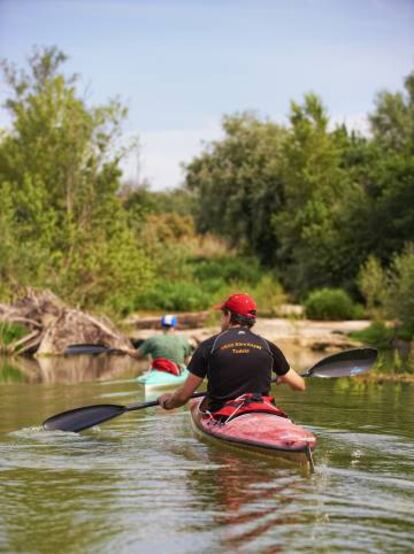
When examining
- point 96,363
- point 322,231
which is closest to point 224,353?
point 96,363

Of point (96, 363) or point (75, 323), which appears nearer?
point (96, 363)

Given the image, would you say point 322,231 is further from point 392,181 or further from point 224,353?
point 224,353

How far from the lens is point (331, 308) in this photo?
3111 cm

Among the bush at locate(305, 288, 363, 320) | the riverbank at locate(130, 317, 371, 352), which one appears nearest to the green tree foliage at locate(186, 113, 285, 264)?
the bush at locate(305, 288, 363, 320)

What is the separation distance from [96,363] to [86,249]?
264 inches

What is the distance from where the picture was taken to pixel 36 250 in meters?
26.6

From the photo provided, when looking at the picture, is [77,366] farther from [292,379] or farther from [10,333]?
[292,379]

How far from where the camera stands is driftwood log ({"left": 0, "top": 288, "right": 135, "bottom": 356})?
2378 centimetres

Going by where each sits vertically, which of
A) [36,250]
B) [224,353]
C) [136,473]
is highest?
[36,250]

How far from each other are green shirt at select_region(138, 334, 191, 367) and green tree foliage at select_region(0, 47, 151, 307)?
11302 mm

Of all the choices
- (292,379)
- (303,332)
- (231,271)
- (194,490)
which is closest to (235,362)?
(292,379)

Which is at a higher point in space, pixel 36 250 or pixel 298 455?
pixel 36 250

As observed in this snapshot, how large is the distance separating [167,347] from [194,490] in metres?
7.19

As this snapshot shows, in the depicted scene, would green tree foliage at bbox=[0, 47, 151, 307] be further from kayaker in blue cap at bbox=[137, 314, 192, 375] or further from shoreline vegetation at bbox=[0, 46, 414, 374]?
kayaker in blue cap at bbox=[137, 314, 192, 375]
